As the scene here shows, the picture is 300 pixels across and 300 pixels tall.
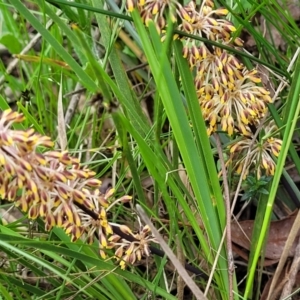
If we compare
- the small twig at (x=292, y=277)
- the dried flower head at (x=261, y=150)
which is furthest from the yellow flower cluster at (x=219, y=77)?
the small twig at (x=292, y=277)

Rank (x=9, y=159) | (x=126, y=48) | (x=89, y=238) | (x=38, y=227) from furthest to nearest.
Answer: (x=126, y=48) < (x=38, y=227) < (x=89, y=238) < (x=9, y=159)

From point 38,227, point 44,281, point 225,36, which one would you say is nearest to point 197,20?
point 225,36

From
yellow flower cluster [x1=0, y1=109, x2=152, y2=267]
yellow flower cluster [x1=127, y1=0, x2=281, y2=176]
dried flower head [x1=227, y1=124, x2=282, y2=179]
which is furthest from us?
dried flower head [x1=227, y1=124, x2=282, y2=179]

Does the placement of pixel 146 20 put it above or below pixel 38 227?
above

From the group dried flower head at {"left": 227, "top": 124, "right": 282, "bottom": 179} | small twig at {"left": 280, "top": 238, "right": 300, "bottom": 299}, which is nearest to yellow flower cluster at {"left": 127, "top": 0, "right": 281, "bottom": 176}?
dried flower head at {"left": 227, "top": 124, "right": 282, "bottom": 179}

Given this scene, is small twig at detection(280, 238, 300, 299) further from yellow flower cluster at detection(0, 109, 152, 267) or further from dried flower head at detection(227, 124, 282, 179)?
yellow flower cluster at detection(0, 109, 152, 267)

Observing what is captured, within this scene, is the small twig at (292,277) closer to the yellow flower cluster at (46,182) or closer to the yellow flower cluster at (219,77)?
the yellow flower cluster at (219,77)

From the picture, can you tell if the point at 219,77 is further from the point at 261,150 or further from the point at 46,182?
the point at 46,182

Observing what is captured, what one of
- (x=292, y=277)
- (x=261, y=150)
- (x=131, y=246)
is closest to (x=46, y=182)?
(x=131, y=246)

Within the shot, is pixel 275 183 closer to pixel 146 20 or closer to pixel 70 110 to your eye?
pixel 146 20
